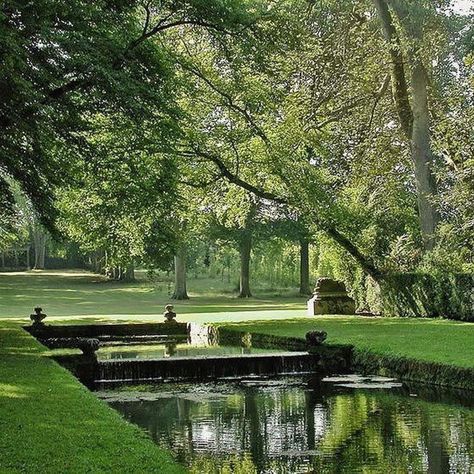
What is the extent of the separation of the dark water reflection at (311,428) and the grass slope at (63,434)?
43.4 inches

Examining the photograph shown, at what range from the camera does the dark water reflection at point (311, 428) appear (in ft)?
34.2

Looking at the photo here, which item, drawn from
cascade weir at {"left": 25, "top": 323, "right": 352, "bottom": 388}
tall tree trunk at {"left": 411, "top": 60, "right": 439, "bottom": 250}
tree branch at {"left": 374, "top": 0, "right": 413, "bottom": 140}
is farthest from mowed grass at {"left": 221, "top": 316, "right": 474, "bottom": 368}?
tree branch at {"left": 374, "top": 0, "right": 413, "bottom": 140}

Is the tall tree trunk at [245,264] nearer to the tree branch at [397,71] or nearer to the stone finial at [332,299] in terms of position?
the stone finial at [332,299]

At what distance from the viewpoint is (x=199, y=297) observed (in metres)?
59.7

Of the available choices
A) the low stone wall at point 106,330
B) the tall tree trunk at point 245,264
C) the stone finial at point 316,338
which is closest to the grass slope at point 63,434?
the stone finial at point 316,338

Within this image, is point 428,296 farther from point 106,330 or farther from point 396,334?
point 106,330

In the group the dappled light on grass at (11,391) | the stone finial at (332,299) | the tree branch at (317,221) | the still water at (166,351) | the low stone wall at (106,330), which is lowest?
the still water at (166,351)

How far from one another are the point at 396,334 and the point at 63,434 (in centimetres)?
1517

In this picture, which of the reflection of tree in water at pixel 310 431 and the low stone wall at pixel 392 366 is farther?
the low stone wall at pixel 392 366

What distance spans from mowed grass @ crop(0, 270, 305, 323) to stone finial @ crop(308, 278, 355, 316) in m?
1.31

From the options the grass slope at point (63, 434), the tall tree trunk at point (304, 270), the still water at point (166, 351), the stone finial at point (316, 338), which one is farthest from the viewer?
the tall tree trunk at point (304, 270)

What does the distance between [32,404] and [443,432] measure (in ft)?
19.5

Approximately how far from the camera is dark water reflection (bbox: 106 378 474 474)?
34.2 ft

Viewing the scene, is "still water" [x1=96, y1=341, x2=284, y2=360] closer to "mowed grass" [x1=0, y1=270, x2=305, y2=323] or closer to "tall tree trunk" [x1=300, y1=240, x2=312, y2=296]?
"mowed grass" [x1=0, y1=270, x2=305, y2=323]
